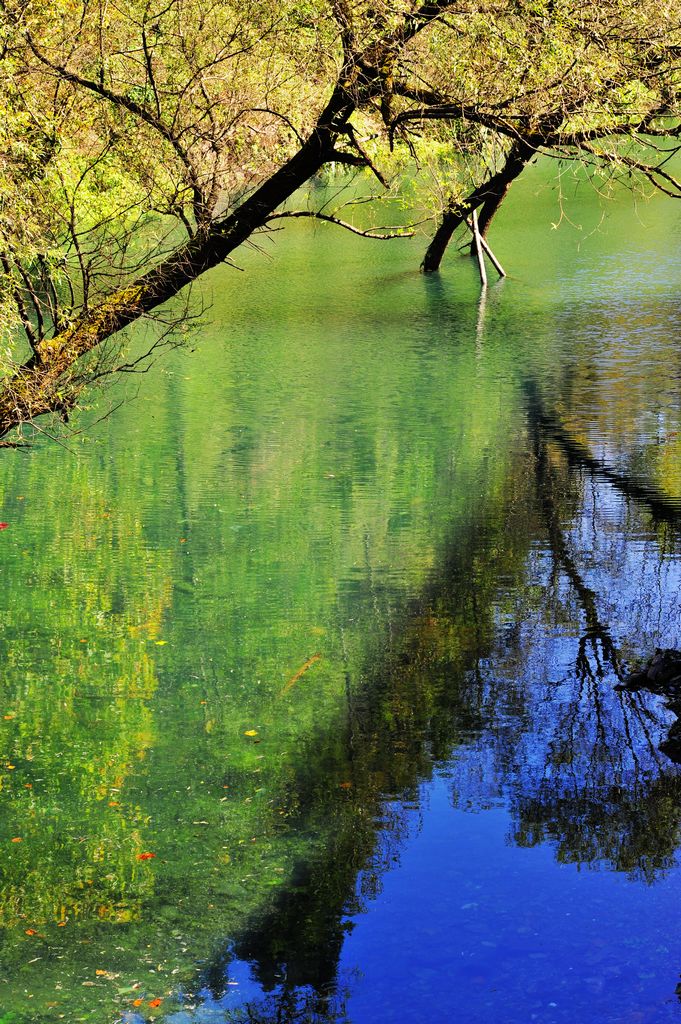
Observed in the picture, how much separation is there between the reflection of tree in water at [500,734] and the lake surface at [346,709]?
0.02 meters

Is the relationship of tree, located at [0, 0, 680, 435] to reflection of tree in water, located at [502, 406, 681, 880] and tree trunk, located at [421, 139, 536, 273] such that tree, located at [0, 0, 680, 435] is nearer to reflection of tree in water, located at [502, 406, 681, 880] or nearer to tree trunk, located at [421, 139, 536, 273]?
reflection of tree in water, located at [502, 406, 681, 880]

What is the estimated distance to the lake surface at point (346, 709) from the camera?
5016 mm

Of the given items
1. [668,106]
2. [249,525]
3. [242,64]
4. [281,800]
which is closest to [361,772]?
[281,800]

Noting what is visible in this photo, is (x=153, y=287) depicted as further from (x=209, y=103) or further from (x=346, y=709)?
(x=346, y=709)

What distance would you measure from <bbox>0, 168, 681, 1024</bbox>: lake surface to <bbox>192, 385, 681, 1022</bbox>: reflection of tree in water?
0.02 meters

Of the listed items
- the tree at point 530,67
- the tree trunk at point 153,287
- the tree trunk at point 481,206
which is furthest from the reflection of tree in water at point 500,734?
the tree trunk at point 481,206

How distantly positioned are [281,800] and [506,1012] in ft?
6.28

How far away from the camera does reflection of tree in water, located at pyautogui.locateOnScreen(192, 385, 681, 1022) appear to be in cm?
541

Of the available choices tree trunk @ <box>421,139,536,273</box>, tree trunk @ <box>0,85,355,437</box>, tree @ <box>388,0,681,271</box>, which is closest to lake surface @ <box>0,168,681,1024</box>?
tree trunk @ <box>0,85,355,437</box>

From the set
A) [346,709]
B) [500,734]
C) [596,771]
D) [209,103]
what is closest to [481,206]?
[209,103]

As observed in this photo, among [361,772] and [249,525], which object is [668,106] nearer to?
[249,525]

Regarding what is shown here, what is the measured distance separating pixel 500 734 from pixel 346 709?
96 centimetres

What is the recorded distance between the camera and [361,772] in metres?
6.49

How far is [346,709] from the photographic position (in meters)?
7.28
